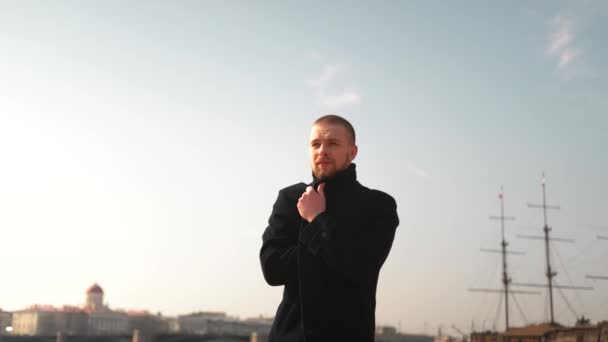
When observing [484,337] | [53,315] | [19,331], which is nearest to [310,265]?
[484,337]

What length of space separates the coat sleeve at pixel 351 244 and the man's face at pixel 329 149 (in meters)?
0.27

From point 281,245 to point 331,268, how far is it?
259 mm

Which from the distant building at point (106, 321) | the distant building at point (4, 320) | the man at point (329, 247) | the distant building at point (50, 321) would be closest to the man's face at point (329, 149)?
the man at point (329, 247)

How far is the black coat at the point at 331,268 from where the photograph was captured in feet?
8.64

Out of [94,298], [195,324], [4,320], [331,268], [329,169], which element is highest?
[329,169]

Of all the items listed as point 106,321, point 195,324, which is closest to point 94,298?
point 106,321

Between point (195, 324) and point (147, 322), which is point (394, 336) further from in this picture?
point (147, 322)

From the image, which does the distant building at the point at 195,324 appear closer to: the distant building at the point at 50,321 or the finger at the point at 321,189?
the distant building at the point at 50,321

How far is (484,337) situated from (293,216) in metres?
67.1

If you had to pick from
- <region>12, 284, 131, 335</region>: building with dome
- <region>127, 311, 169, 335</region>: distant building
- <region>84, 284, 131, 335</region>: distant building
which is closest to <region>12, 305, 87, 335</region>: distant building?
<region>12, 284, 131, 335</region>: building with dome

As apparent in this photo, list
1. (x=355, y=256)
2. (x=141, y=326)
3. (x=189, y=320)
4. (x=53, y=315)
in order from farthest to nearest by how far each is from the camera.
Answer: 1. (x=189, y=320)
2. (x=141, y=326)
3. (x=53, y=315)
4. (x=355, y=256)

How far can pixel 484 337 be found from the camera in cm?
6544

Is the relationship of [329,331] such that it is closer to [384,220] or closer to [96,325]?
[384,220]

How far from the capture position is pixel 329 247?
2.61m
